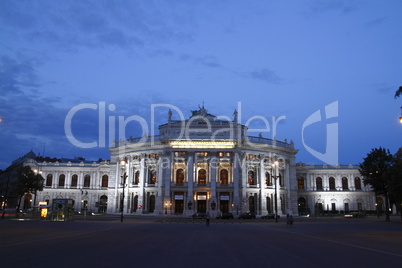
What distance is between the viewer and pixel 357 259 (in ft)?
45.1

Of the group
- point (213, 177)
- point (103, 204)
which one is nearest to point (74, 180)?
point (103, 204)

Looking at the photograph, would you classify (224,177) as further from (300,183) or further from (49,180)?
(49,180)

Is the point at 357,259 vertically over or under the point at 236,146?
under

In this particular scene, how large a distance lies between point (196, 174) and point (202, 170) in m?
2.40

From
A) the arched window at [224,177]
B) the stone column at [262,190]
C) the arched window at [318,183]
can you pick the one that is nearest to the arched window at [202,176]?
the arched window at [224,177]

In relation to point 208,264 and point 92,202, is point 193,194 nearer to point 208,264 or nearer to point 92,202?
point 92,202

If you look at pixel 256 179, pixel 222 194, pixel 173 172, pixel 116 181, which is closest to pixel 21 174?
pixel 116 181

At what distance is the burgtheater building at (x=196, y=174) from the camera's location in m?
74.7

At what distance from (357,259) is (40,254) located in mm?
12967

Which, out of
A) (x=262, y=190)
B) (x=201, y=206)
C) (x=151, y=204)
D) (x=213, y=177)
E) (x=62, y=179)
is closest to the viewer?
(x=213, y=177)

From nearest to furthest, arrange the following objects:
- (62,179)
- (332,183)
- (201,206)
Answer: (201,206) → (62,179) → (332,183)

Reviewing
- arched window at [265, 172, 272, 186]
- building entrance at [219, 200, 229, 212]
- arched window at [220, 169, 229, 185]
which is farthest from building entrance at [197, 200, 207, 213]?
arched window at [265, 172, 272, 186]

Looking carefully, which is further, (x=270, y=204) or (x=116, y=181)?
(x=116, y=181)

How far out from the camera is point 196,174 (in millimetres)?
75875
